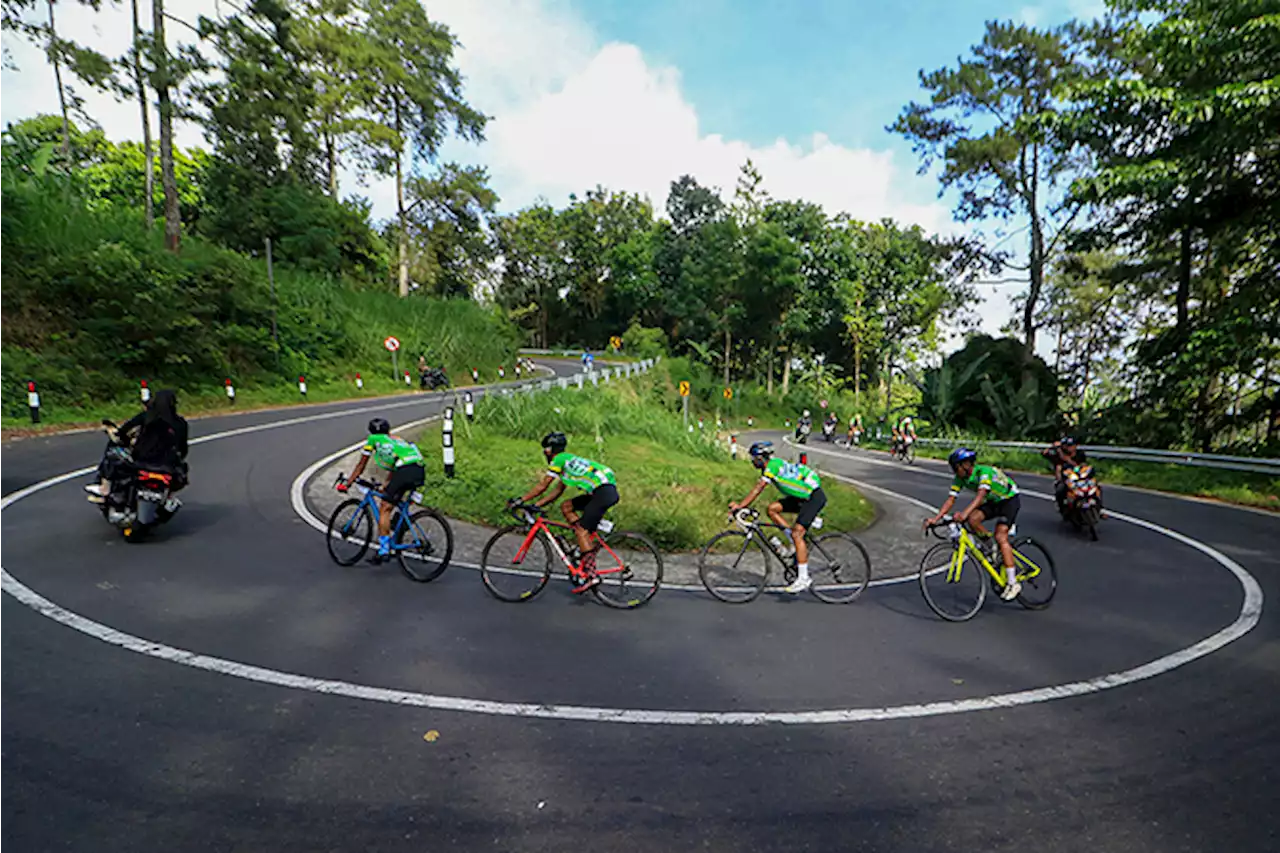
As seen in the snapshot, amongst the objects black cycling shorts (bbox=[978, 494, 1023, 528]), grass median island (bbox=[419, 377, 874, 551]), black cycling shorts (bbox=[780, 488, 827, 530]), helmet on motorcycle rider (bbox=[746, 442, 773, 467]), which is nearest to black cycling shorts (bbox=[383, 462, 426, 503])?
grass median island (bbox=[419, 377, 874, 551])

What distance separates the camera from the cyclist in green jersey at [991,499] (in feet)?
22.8

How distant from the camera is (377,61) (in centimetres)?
3353

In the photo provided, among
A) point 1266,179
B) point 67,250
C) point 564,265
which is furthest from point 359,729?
point 564,265

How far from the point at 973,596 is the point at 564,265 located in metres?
63.0

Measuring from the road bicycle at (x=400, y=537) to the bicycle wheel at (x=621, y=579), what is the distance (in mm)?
1757

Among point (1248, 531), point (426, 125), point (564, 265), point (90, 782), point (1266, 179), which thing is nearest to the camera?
point (90, 782)

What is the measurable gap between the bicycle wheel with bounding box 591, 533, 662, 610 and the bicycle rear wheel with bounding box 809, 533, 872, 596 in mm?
1879

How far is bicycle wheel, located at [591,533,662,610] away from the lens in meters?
6.88

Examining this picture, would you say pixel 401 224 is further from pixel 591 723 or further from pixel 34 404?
pixel 591 723

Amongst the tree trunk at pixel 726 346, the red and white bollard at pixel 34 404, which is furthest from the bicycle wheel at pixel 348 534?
the tree trunk at pixel 726 346

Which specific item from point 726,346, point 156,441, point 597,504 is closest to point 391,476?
point 597,504

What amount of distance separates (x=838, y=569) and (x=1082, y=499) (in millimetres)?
5360

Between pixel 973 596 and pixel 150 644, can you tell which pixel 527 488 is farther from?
pixel 973 596

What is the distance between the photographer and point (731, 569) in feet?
24.3
